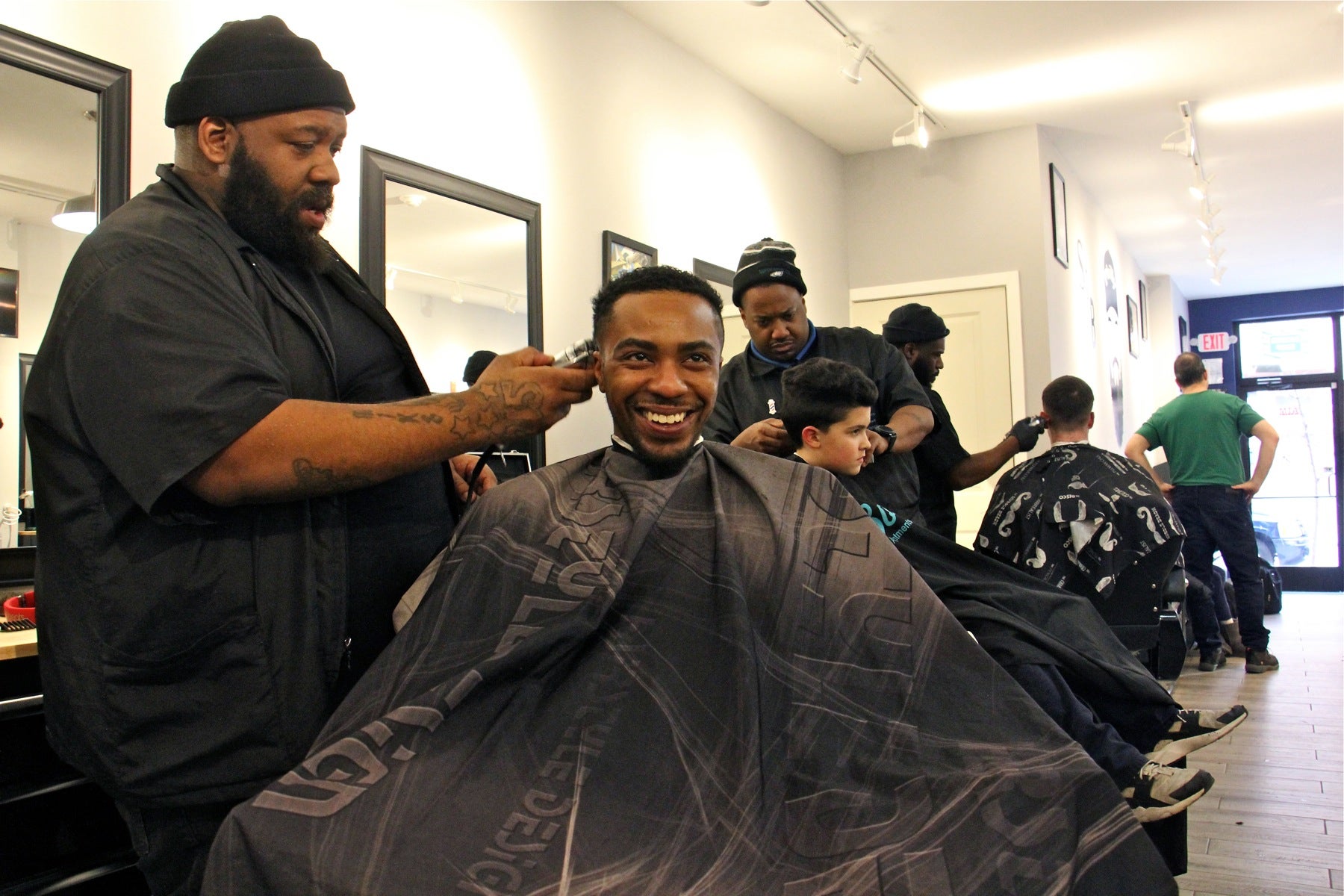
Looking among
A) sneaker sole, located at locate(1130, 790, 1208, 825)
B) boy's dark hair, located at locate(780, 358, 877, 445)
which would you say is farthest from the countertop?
sneaker sole, located at locate(1130, 790, 1208, 825)

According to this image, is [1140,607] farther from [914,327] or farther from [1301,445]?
[1301,445]

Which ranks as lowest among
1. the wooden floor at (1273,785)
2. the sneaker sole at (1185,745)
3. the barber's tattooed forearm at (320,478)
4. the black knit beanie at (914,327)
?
the wooden floor at (1273,785)

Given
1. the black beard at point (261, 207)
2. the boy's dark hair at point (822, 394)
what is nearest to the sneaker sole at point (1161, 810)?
the boy's dark hair at point (822, 394)

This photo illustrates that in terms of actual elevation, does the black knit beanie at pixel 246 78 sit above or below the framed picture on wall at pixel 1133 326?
below

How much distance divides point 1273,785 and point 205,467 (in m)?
3.30

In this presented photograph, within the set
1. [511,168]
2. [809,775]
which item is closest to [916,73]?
[511,168]

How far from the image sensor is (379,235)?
279 cm

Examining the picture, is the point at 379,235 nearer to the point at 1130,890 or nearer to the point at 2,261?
the point at 2,261

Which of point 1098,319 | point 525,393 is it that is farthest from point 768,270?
point 1098,319

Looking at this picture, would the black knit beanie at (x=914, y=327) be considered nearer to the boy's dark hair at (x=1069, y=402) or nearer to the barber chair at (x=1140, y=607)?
the boy's dark hair at (x=1069, y=402)

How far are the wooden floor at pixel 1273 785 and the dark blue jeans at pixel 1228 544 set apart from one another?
28 cm

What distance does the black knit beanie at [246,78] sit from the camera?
1.23 metres

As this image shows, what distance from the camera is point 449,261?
302 centimetres

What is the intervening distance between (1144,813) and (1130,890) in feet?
1.63
